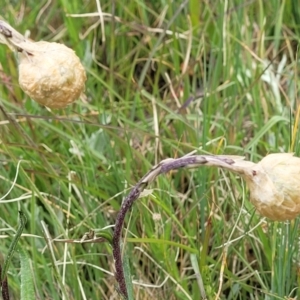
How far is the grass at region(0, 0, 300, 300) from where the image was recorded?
0.99 m

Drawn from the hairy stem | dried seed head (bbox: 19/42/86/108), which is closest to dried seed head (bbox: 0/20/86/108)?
dried seed head (bbox: 19/42/86/108)

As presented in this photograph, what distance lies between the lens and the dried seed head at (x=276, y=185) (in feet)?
1.88

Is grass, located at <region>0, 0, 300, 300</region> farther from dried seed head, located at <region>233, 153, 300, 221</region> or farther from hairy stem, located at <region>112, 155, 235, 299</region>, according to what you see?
dried seed head, located at <region>233, 153, 300, 221</region>

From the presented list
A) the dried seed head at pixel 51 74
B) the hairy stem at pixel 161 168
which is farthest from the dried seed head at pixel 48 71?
the hairy stem at pixel 161 168

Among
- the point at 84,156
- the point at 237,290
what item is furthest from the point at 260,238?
the point at 84,156

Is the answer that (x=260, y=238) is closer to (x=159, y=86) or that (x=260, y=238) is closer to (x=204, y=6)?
(x=159, y=86)

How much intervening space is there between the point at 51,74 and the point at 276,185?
22 centimetres

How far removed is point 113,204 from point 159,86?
51cm

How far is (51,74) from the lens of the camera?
1.98 ft

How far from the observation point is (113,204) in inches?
43.8

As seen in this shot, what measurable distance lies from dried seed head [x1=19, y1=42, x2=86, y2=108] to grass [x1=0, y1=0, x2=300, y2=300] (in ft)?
0.47

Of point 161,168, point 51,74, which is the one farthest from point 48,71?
point 161,168

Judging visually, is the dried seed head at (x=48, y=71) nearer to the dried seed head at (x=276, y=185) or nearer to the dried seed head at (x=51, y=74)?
the dried seed head at (x=51, y=74)

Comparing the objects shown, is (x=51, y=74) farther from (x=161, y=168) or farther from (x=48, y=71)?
(x=161, y=168)
